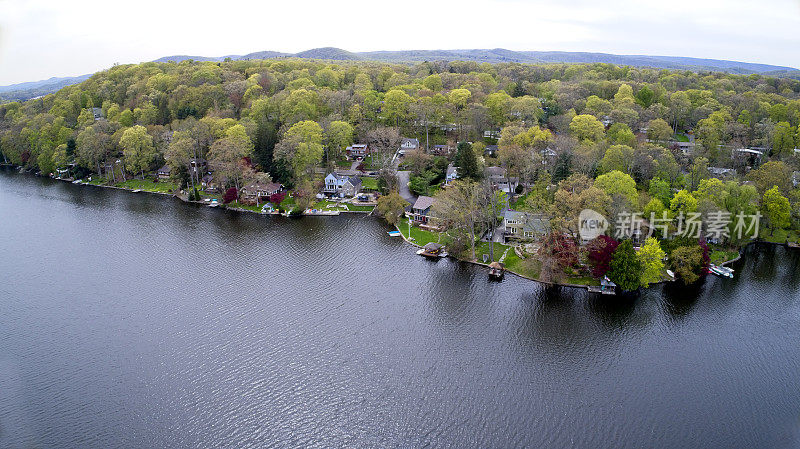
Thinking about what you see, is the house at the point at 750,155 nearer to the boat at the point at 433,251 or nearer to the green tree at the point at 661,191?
the green tree at the point at 661,191

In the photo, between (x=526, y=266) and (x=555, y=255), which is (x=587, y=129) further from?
(x=555, y=255)

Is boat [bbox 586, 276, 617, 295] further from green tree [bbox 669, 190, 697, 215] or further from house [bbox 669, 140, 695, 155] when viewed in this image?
house [bbox 669, 140, 695, 155]

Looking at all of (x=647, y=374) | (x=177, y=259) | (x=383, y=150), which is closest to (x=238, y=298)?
(x=177, y=259)

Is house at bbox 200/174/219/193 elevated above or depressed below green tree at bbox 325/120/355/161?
below

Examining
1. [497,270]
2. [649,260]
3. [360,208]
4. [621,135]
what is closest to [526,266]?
[497,270]

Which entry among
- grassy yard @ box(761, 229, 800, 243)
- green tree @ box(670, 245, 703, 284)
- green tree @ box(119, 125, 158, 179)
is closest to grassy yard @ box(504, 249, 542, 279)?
green tree @ box(670, 245, 703, 284)
